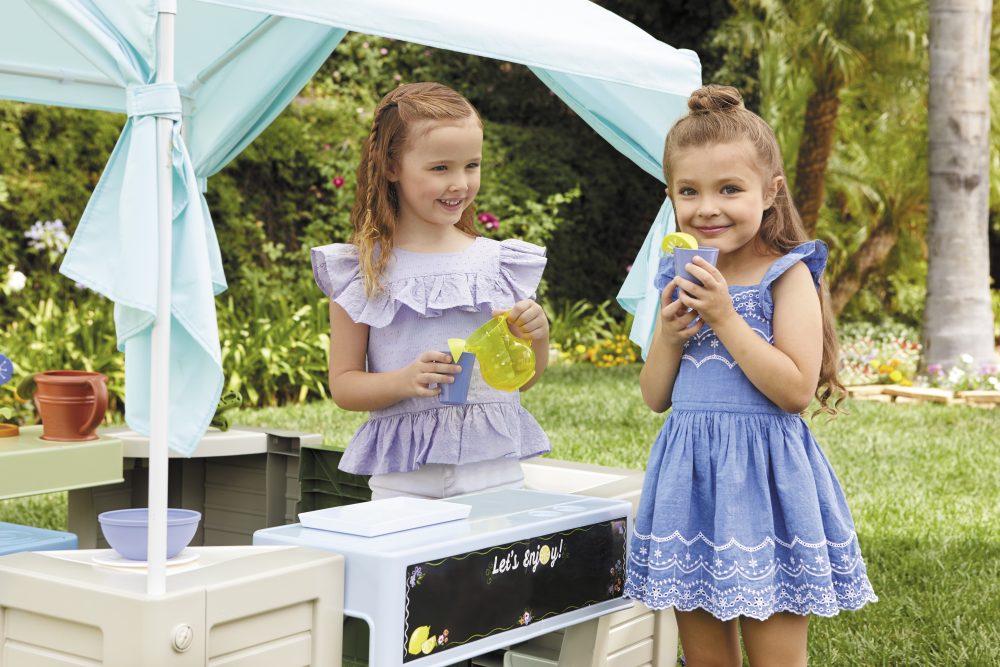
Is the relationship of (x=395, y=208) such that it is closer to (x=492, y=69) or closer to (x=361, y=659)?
(x=361, y=659)

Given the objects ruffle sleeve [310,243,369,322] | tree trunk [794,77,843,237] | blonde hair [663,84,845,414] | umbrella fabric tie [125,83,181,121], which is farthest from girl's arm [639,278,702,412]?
tree trunk [794,77,843,237]

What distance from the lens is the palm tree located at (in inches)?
486

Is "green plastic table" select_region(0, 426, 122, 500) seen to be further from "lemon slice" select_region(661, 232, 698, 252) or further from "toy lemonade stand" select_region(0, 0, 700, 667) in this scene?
"lemon slice" select_region(661, 232, 698, 252)

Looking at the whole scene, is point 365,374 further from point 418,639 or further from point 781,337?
point 781,337

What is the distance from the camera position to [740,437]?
2395mm

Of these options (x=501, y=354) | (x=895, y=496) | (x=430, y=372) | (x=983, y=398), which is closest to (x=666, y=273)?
(x=501, y=354)

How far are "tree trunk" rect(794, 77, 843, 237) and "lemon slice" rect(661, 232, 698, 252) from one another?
35.5ft

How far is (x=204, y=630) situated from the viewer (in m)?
2.07

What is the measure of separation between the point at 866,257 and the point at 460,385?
12848 mm

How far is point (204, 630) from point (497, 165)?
9517 millimetres

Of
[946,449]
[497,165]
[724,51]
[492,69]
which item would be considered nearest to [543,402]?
[946,449]

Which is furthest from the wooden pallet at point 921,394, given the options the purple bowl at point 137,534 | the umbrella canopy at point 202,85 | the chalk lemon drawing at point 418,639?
the purple bowl at point 137,534

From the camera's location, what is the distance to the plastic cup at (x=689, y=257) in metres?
2.32

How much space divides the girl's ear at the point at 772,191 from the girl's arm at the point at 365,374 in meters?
0.80
